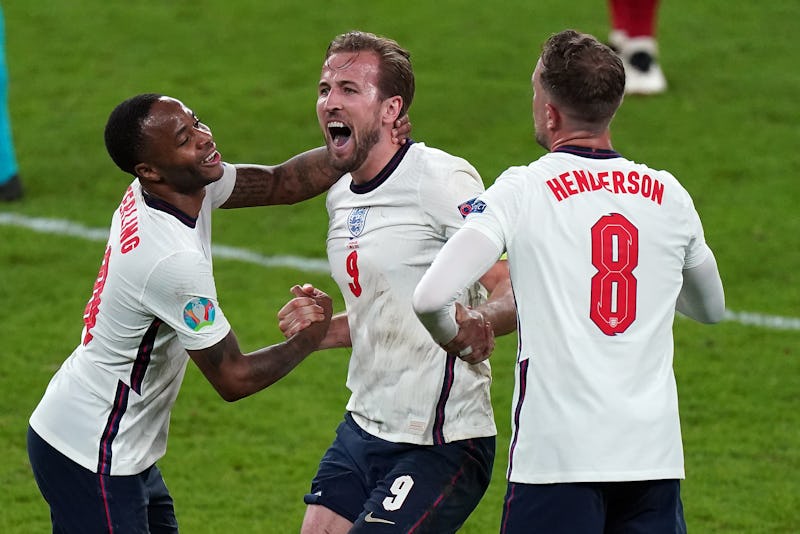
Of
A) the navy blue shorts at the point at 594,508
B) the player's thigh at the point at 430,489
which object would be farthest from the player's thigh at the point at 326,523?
the navy blue shorts at the point at 594,508

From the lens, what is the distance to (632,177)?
4191 mm

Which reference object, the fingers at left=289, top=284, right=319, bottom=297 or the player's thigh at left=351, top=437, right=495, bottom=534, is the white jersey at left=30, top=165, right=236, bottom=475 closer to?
the fingers at left=289, top=284, right=319, bottom=297

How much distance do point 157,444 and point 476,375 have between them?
43.6 inches

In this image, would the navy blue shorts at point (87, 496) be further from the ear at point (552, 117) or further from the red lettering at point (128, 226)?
the ear at point (552, 117)

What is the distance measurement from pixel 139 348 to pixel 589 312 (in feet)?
5.22

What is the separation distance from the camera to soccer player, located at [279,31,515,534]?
4809 millimetres

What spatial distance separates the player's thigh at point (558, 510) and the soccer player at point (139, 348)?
1084 mm

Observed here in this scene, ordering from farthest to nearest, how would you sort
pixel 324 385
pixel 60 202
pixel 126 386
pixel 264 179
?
pixel 60 202 < pixel 324 385 < pixel 264 179 < pixel 126 386

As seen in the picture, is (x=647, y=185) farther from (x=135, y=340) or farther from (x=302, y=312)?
(x=135, y=340)

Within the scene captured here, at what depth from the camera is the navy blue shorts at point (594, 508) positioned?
4121mm

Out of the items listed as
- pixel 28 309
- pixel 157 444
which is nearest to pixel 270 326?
pixel 28 309

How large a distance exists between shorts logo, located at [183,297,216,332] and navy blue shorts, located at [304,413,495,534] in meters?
0.67

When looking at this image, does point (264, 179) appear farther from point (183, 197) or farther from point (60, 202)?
point (60, 202)

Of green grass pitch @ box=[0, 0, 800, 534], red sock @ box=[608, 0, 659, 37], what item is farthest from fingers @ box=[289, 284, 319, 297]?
red sock @ box=[608, 0, 659, 37]
